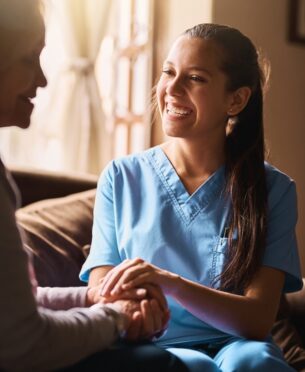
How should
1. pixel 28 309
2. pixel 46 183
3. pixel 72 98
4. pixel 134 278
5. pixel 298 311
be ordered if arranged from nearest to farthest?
1. pixel 28 309
2. pixel 134 278
3. pixel 298 311
4. pixel 46 183
5. pixel 72 98

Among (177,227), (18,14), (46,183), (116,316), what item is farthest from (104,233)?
(18,14)

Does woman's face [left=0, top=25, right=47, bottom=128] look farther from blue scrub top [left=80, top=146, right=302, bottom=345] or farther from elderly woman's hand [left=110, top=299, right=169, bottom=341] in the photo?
blue scrub top [left=80, top=146, right=302, bottom=345]

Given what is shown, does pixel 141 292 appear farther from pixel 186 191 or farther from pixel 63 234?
pixel 63 234

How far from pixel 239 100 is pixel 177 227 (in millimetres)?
353

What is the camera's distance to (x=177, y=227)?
1.55 meters

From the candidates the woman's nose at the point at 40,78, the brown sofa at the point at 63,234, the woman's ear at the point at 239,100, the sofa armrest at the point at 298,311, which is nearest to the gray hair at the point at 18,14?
the woman's nose at the point at 40,78

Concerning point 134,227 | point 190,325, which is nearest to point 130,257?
point 134,227

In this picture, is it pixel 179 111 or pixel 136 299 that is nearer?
pixel 136 299

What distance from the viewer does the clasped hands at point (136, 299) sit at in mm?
1175

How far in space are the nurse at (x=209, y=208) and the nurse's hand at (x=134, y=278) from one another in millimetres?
48

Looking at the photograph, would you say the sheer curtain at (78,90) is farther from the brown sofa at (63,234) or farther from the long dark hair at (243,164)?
the long dark hair at (243,164)

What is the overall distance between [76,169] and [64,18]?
64 centimetres

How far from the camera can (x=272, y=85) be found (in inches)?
111

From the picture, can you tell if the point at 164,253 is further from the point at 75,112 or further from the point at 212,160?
the point at 75,112
